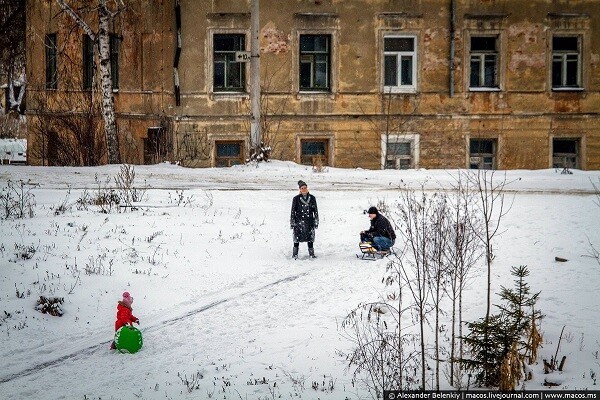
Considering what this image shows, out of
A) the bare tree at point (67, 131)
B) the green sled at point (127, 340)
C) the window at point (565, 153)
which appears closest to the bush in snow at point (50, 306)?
the green sled at point (127, 340)

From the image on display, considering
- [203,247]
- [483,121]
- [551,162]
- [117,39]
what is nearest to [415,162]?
[483,121]

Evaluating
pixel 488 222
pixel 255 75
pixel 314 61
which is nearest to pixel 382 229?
pixel 488 222

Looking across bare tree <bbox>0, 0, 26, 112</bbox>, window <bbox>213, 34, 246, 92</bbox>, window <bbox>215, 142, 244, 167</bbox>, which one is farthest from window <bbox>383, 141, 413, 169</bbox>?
bare tree <bbox>0, 0, 26, 112</bbox>

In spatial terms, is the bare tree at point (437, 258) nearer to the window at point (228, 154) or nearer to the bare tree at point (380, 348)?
the bare tree at point (380, 348)

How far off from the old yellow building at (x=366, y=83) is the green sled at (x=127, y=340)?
15.5m

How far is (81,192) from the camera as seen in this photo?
18172mm

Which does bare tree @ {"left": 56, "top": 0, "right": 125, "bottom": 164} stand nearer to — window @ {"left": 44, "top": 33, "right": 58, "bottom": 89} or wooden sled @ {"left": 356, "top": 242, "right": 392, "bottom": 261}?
window @ {"left": 44, "top": 33, "right": 58, "bottom": 89}

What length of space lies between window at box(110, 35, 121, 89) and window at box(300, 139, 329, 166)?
679 centimetres

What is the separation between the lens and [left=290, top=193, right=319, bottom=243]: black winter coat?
46.6 feet

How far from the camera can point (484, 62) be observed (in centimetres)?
2603

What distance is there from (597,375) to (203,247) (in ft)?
23.9

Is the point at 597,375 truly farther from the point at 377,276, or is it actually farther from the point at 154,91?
the point at 154,91

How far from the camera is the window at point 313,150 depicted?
83.8 feet

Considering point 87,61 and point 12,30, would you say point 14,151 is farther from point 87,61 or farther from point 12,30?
point 87,61
